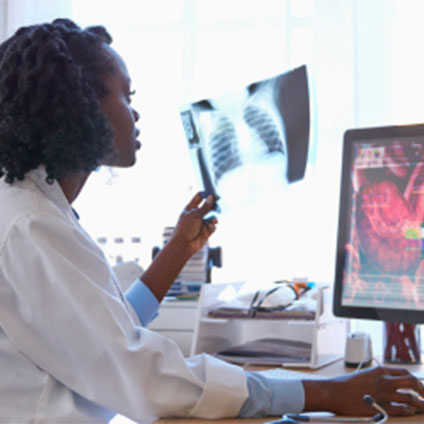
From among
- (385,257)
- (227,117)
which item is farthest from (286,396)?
(227,117)

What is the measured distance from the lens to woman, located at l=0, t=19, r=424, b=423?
2.78 ft

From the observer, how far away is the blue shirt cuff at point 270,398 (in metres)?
0.94

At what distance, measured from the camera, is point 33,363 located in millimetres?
883

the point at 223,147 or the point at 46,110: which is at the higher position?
the point at 46,110

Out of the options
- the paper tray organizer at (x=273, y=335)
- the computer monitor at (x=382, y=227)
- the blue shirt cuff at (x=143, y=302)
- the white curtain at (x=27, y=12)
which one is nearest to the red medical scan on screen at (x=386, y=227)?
the computer monitor at (x=382, y=227)

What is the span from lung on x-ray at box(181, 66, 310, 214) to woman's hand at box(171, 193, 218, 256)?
0.37m

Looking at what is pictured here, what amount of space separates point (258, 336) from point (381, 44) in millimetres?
1439

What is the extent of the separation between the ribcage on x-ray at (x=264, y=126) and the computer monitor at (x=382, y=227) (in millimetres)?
811

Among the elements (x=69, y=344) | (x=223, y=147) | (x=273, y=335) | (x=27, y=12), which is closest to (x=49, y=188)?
(x=69, y=344)

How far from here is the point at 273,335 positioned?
1.68 metres

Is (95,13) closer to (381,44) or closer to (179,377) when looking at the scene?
(381,44)

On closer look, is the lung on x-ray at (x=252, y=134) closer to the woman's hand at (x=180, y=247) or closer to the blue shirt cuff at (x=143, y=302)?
the woman's hand at (x=180, y=247)

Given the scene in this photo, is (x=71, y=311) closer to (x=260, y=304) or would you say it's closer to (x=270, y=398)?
(x=270, y=398)

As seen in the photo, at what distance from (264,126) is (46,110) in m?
1.34
